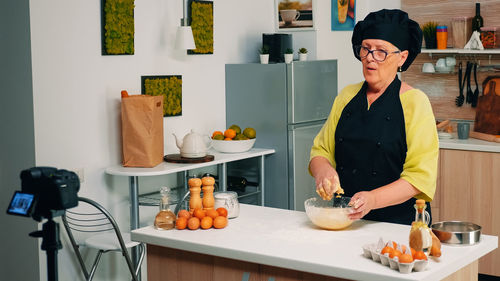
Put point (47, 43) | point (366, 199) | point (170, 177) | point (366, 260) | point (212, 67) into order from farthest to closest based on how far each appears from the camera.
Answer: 1. point (212, 67)
2. point (170, 177)
3. point (47, 43)
4. point (366, 199)
5. point (366, 260)

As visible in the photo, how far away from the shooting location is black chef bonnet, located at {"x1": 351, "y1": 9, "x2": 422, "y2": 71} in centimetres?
278

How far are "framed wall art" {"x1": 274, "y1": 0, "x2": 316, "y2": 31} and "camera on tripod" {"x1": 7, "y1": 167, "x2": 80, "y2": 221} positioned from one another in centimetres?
411

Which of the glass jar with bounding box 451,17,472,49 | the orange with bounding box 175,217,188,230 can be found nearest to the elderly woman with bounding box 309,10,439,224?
the orange with bounding box 175,217,188,230

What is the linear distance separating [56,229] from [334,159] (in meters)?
1.55

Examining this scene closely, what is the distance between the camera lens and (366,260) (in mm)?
2256

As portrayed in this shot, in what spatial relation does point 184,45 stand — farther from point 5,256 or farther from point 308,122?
point 5,256

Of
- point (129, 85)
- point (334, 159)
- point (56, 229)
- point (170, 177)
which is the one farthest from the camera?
point (170, 177)

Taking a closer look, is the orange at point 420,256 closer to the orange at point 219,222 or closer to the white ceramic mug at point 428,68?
the orange at point 219,222

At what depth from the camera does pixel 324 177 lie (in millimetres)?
2797

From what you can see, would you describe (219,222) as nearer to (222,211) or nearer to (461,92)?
(222,211)

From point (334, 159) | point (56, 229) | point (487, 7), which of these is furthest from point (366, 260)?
point (487, 7)

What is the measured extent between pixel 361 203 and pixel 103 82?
2.23 m

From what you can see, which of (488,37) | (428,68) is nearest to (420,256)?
(488,37)

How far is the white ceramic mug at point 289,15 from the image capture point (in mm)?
5633
